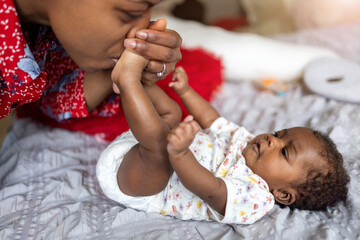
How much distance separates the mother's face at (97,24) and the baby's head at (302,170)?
1.66 ft

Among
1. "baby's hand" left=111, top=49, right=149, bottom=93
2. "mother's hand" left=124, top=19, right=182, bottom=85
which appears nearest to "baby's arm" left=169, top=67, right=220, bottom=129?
"mother's hand" left=124, top=19, right=182, bottom=85

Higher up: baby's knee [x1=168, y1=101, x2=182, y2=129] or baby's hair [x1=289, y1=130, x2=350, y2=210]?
baby's knee [x1=168, y1=101, x2=182, y2=129]

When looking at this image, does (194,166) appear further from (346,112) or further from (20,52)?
(346,112)

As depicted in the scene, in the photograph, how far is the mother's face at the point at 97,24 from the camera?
0.73 meters

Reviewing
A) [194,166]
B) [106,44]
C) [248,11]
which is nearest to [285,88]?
[194,166]

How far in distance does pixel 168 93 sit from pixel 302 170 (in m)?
0.56

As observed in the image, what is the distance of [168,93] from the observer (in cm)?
136

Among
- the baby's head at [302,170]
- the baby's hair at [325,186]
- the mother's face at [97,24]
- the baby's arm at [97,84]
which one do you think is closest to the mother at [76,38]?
the mother's face at [97,24]

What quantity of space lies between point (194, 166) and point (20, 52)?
0.48m

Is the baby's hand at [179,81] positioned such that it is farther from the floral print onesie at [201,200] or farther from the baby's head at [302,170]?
the baby's head at [302,170]

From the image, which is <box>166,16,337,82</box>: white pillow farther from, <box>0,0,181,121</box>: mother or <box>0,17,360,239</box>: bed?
<box>0,0,181,121</box>: mother

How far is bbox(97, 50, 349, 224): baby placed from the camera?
0.84 metres

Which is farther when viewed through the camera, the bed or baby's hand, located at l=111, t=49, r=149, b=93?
the bed

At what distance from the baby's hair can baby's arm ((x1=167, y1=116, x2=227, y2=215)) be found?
9.7 inches
